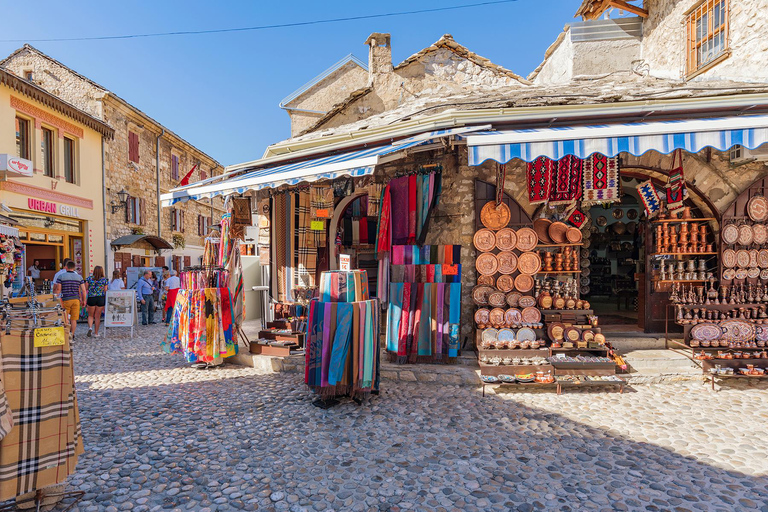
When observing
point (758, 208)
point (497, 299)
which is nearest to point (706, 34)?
point (758, 208)

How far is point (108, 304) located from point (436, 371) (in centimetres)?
748

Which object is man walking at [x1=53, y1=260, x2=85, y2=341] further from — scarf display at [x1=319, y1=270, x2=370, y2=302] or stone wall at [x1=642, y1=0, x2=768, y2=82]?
stone wall at [x1=642, y1=0, x2=768, y2=82]

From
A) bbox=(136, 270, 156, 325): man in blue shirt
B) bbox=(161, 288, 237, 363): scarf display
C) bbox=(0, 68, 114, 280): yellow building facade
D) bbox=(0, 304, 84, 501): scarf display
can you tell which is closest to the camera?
bbox=(0, 304, 84, 501): scarf display

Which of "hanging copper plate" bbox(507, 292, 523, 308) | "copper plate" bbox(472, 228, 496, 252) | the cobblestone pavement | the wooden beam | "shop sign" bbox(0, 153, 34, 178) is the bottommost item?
the cobblestone pavement

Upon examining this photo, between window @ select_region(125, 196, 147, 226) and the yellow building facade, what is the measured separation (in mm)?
1480

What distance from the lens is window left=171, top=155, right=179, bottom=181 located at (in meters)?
20.0

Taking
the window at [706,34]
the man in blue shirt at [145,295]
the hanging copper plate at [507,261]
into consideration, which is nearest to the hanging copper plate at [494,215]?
the hanging copper plate at [507,261]

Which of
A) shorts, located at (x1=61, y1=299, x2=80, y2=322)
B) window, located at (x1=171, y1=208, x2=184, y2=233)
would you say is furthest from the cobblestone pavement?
window, located at (x1=171, y1=208, x2=184, y2=233)

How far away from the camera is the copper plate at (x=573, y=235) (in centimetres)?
568

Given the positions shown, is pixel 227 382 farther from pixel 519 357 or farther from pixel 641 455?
pixel 641 455

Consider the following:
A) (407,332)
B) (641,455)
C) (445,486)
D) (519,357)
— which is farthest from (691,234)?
(445,486)

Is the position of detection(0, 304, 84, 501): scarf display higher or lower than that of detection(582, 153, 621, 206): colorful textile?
lower

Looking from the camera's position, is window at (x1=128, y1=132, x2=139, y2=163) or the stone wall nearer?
the stone wall

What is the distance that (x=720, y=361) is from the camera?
5.09m
